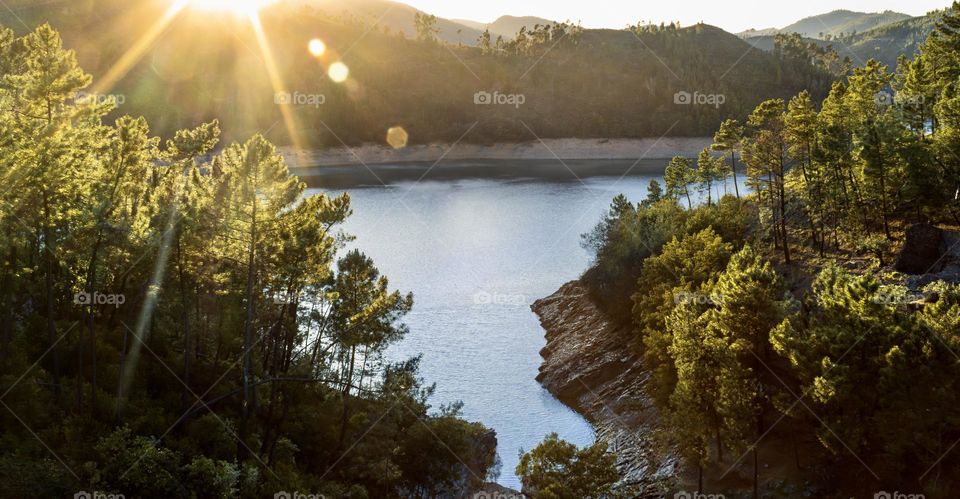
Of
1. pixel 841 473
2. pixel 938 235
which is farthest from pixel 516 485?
pixel 938 235

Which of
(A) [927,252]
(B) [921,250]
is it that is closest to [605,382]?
(B) [921,250]

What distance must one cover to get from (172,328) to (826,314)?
110ft

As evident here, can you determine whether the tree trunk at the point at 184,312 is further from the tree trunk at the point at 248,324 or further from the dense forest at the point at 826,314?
the dense forest at the point at 826,314

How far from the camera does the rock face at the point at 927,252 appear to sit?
136 feet

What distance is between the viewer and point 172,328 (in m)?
40.9

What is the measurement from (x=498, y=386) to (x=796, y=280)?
22275 mm

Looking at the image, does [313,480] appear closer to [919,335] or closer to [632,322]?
[919,335]
